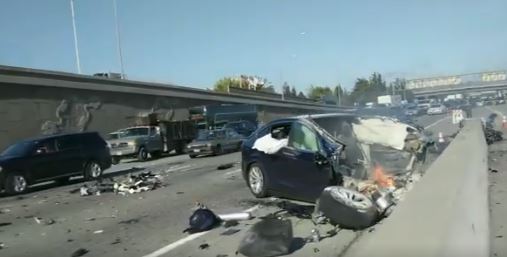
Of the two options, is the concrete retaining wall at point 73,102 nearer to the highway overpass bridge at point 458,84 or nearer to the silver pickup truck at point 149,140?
the silver pickup truck at point 149,140

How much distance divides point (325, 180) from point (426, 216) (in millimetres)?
4838

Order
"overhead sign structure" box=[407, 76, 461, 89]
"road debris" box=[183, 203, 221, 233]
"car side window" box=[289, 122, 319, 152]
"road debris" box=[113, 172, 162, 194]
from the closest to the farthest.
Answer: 1. "road debris" box=[183, 203, 221, 233]
2. "car side window" box=[289, 122, 319, 152]
3. "road debris" box=[113, 172, 162, 194]
4. "overhead sign structure" box=[407, 76, 461, 89]

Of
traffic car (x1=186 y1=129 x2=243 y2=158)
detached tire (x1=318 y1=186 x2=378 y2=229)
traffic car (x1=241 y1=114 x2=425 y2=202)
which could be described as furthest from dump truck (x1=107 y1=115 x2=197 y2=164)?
detached tire (x1=318 y1=186 x2=378 y2=229)

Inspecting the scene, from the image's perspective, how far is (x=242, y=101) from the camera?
75.3 meters

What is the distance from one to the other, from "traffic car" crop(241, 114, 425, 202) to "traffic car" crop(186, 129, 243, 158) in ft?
61.4

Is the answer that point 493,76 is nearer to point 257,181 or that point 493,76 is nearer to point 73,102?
point 73,102

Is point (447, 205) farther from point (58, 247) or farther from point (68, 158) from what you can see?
point (68, 158)

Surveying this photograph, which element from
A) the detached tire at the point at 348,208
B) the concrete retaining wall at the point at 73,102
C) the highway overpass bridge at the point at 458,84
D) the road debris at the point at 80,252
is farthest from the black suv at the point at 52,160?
the highway overpass bridge at the point at 458,84

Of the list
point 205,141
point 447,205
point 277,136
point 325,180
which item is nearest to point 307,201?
point 325,180

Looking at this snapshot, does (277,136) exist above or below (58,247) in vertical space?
above

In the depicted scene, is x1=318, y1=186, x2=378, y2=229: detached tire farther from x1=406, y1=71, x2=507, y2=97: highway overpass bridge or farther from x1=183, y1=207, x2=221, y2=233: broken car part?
x1=406, y1=71, x2=507, y2=97: highway overpass bridge

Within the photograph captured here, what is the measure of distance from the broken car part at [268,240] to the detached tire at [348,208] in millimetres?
1250

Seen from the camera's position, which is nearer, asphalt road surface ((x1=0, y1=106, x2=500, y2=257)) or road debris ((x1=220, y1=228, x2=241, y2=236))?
asphalt road surface ((x1=0, y1=106, x2=500, y2=257))

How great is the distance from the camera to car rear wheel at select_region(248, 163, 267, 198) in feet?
40.0
